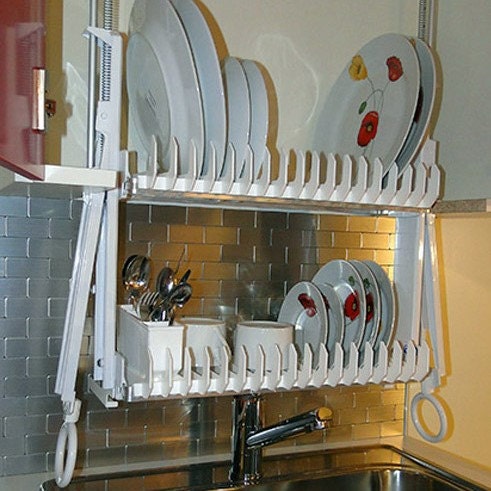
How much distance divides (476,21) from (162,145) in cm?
72

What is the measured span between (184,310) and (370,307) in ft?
1.29

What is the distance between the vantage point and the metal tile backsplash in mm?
1286

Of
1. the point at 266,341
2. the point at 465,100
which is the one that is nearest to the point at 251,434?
the point at 266,341

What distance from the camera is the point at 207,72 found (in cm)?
115

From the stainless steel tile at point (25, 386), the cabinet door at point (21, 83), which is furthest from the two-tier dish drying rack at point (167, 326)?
the cabinet door at point (21, 83)

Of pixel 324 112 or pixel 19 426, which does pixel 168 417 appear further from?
pixel 324 112

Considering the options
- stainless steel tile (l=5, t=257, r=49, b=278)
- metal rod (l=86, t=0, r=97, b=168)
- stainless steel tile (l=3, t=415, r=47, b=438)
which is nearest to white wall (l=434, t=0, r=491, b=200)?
metal rod (l=86, t=0, r=97, b=168)

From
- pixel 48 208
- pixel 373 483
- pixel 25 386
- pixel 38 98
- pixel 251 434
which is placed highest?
pixel 38 98

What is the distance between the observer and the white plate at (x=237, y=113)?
3.95ft

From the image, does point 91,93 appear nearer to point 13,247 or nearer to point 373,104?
point 13,247

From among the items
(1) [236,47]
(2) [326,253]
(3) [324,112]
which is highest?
(1) [236,47]

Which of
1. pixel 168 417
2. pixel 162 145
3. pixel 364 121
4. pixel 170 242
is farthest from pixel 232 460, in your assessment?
pixel 364 121

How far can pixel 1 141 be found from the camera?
0.67m

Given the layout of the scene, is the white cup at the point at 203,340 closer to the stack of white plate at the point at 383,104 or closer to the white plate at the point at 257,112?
the white plate at the point at 257,112
